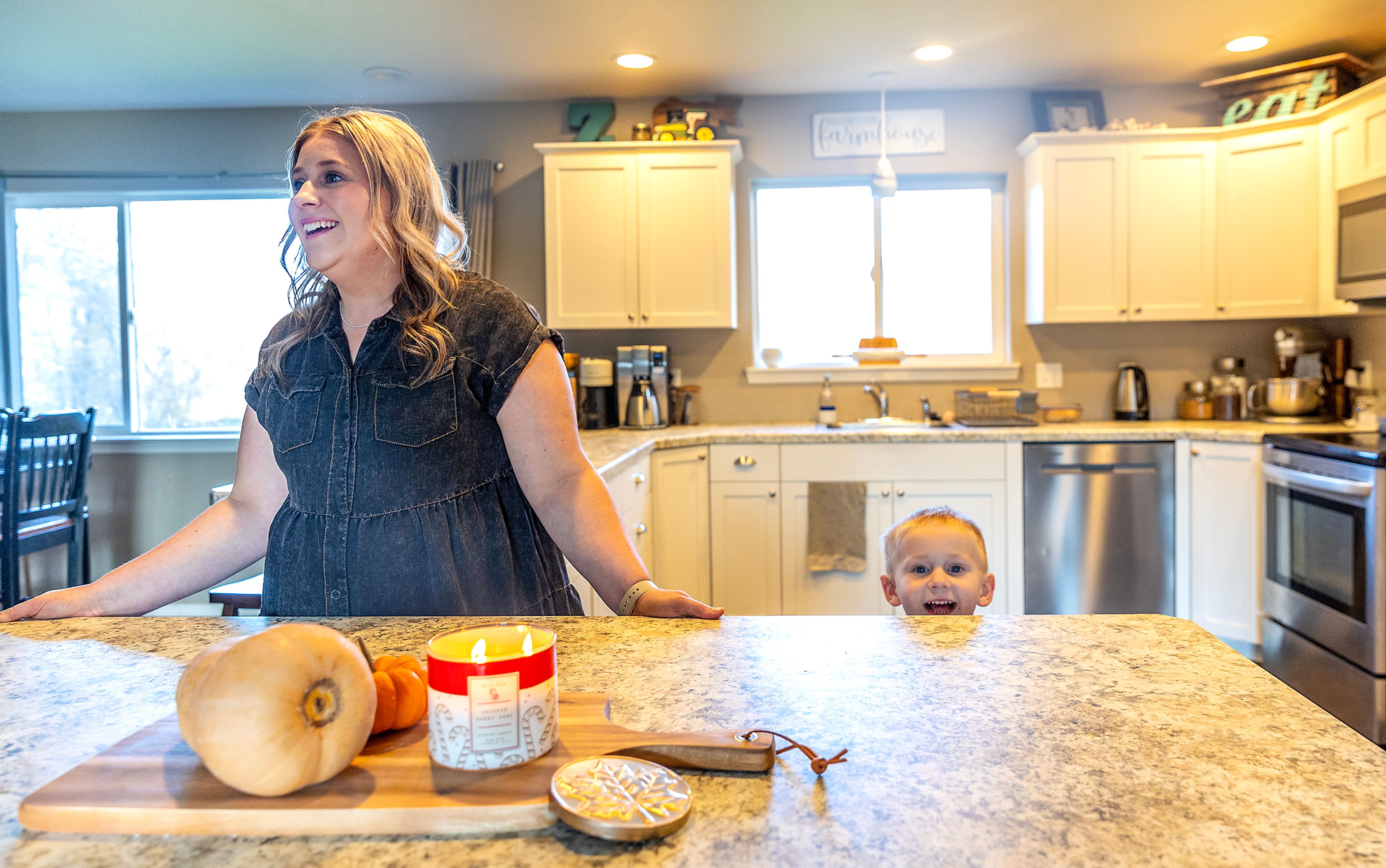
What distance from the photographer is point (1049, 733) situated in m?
0.70

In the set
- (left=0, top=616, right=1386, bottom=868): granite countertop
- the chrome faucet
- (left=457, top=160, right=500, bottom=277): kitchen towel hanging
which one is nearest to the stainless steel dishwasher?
the chrome faucet

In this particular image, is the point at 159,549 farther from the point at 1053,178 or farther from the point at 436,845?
the point at 1053,178

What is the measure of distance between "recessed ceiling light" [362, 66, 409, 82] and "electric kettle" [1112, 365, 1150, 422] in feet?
11.6

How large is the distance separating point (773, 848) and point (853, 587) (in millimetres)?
3356

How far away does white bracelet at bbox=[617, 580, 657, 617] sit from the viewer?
1106 millimetres

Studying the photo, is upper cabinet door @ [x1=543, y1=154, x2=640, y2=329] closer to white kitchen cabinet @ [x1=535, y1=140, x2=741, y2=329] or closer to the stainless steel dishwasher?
white kitchen cabinet @ [x1=535, y1=140, x2=741, y2=329]

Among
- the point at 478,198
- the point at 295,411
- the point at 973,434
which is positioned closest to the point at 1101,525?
the point at 973,434

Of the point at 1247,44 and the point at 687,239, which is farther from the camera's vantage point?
the point at 687,239

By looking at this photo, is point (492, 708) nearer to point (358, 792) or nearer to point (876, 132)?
point (358, 792)

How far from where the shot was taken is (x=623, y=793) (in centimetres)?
59

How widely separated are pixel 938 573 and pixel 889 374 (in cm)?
289

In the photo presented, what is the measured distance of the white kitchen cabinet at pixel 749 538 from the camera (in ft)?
12.7

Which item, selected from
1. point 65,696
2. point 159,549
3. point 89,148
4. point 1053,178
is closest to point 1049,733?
point 65,696

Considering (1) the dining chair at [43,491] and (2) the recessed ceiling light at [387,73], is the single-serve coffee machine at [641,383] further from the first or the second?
(1) the dining chair at [43,491]
